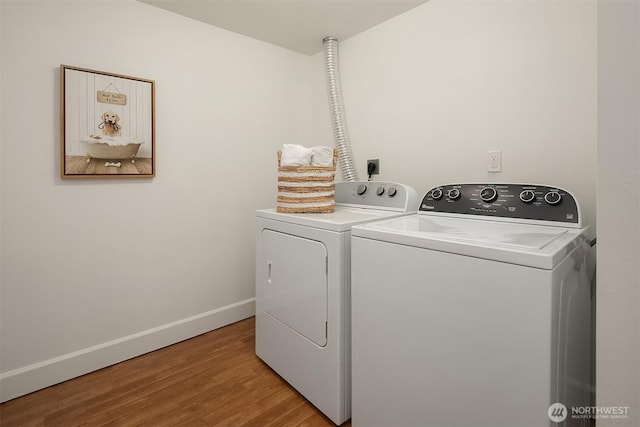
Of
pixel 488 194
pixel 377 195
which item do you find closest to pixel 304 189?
pixel 377 195

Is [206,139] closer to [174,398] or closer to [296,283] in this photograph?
[296,283]

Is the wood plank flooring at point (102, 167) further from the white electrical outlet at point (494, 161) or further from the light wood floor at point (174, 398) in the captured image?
the white electrical outlet at point (494, 161)

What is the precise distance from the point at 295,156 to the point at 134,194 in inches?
40.4

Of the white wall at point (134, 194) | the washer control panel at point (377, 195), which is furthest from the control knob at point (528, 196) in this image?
the white wall at point (134, 194)

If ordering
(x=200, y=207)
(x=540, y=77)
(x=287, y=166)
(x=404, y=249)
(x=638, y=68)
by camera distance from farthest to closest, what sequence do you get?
(x=200, y=207) < (x=287, y=166) < (x=540, y=77) < (x=404, y=249) < (x=638, y=68)

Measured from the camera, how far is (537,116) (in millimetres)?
1588

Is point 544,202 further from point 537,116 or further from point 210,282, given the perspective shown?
point 210,282

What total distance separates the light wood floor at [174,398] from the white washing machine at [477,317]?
1.50 feet

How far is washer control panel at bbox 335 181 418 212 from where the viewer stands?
175 cm

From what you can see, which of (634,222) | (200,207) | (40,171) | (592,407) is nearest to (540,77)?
(634,222)

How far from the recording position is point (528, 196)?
54.3 inches

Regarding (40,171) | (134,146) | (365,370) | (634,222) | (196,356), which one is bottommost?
(196,356)

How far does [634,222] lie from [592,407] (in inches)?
46.4

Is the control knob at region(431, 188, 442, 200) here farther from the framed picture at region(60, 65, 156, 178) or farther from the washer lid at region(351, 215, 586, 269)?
the framed picture at region(60, 65, 156, 178)
